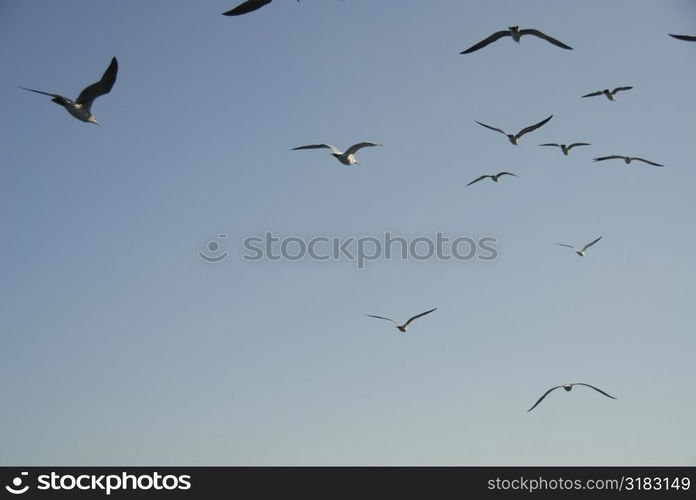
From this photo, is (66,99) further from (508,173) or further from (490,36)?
(508,173)

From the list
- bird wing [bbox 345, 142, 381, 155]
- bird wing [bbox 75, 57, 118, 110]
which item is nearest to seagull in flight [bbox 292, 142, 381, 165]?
bird wing [bbox 345, 142, 381, 155]

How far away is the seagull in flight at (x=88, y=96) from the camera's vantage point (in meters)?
33.8

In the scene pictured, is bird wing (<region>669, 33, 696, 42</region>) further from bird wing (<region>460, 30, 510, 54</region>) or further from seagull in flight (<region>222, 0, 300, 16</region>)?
seagull in flight (<region>222, 0, 300, 16</region>)

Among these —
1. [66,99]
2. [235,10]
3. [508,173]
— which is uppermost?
[235,10]

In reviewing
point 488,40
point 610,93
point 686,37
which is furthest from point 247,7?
point 610,93

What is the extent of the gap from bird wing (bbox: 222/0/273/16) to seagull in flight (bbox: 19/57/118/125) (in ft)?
19.8

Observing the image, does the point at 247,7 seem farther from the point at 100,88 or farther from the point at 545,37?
the point at 545,37

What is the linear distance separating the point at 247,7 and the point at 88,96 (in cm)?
835

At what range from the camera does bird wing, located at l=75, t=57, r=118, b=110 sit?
33.8 m

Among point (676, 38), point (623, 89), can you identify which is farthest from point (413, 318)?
point (676, 38)

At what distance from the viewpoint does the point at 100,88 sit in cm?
3447

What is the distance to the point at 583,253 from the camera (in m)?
60.3
